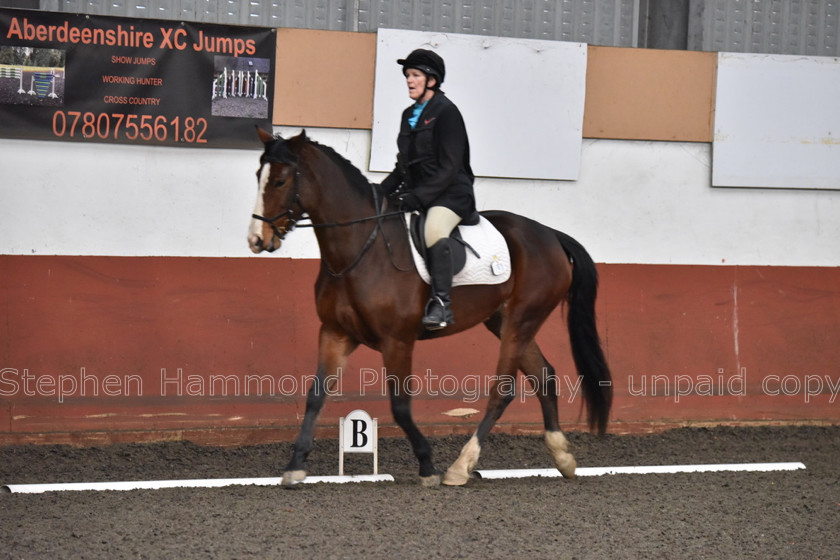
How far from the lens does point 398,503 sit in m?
4.98

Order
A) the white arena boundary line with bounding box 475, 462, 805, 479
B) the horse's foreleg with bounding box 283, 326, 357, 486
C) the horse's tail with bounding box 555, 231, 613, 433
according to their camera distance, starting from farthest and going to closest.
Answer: the horse's tail with bounding box 555, 231, 613, 433, the white arena boundary line with bounding box 475, 462, 805, 479, the horse's foreleg with bounding box 283, 326, 357, 486

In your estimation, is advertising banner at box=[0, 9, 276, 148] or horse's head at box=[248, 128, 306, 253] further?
advertising banner at box=[0, 9, 276, 148]

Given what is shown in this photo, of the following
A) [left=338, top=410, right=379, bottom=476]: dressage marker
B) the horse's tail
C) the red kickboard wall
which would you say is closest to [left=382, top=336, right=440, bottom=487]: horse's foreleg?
[left=338, top=410, right=379, bottom=476]: dressage marker

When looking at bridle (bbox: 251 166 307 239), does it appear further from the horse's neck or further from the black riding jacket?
the black riding jacket

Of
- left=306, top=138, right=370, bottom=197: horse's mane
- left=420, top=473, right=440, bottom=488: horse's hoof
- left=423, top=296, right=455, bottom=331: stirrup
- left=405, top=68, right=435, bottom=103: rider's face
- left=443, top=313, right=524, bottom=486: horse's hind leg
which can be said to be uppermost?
left=405, top=68, right=435, bottom=103: rider's face

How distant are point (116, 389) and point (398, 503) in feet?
8.45

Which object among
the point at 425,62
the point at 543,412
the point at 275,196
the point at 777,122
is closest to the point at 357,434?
the point at 543,412

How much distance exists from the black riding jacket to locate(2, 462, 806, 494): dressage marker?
155 centimetres

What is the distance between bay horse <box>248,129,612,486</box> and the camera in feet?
16.9

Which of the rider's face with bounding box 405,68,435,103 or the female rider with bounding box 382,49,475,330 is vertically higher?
the rider's face with bounding box 405,68,435,103

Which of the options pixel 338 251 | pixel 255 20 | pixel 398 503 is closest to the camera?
pixel 398 503

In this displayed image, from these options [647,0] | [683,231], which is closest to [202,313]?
[683,231]

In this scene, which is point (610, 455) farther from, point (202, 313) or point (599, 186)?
point (202, 313)

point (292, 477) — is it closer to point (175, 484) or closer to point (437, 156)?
point (175, 484)
